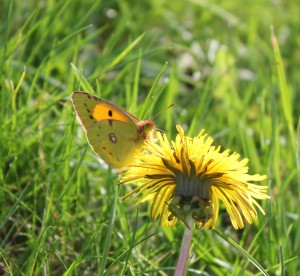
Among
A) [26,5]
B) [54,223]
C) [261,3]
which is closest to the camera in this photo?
[54,223]

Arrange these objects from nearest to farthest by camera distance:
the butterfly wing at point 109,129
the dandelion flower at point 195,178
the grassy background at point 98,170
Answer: the dandelion flower at point 195,178 → the butterfly wing at point 109,129 → the grassy background at point 98,170

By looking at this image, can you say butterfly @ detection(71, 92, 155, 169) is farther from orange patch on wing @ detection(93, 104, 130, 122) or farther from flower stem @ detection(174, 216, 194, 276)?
flower stem @ detection(174, 216, 194, 276)

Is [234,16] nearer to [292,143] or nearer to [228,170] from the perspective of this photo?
[292,143]

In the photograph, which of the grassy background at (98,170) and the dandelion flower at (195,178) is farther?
the grassy background at (98,170)

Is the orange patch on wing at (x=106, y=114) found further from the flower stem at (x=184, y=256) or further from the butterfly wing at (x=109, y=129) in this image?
the flower stem at (x=184, y=256)

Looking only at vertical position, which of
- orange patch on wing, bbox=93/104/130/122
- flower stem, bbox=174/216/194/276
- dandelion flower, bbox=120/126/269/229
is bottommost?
flower stem, bbox=174/216/194/276

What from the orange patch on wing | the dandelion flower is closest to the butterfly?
the orange patch on wing

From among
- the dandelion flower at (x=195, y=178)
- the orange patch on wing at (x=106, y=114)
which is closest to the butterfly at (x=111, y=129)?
the orange patch on wing at (x=106, y=114)

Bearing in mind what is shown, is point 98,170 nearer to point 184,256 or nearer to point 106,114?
point 106,114

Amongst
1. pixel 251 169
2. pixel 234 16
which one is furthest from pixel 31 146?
pixel 234 16
